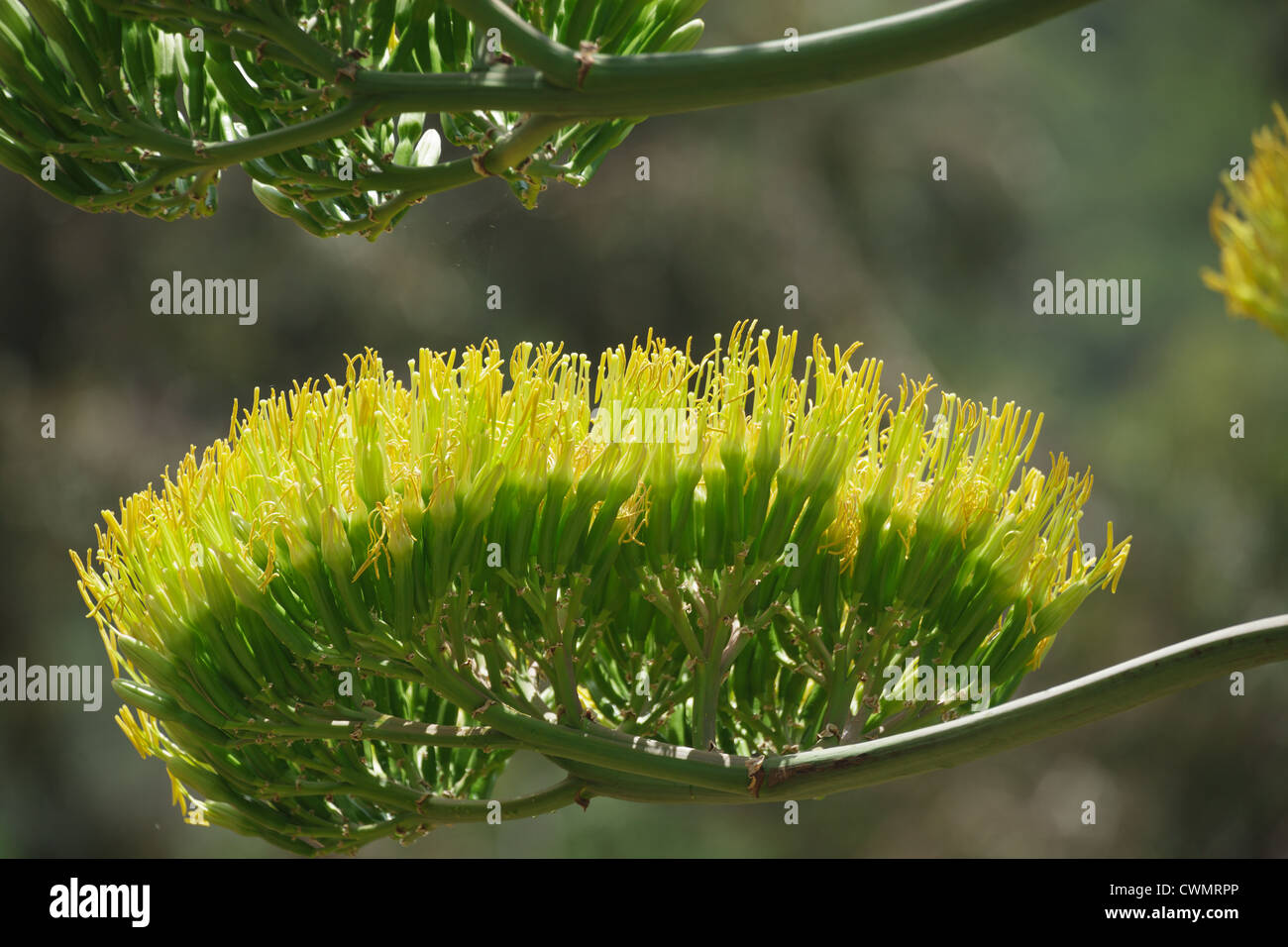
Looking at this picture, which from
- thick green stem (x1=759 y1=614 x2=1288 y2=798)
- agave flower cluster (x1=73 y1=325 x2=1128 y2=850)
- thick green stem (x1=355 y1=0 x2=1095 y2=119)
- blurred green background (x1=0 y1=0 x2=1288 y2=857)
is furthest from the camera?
blurred green background (x1=0 y1=0 x2=1288 y2=857)

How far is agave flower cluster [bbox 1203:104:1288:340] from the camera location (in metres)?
0.52

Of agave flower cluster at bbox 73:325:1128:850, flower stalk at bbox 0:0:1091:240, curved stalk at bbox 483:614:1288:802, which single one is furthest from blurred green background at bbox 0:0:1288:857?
curved stalk at bbox 483:614:1288:802

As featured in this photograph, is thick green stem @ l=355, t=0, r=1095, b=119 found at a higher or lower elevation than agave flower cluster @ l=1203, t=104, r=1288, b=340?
higher

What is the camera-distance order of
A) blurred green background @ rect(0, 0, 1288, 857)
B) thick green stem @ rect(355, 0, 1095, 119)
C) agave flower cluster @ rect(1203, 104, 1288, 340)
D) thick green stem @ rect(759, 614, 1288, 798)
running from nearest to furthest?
agave flower cluster @ rect(1203, 104, 1288, 340), thick green stem @ rect(355, 0, 1095, 119), thick green stem @ rect(759, 614, 1288, 798), blurred green background @ rect(0, 0, 1288, 857)

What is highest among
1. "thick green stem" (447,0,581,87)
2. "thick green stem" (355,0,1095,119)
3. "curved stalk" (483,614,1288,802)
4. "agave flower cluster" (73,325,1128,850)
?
"thick green stem" (447,0,581,87)

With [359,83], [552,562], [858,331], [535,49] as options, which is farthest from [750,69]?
[858,331]

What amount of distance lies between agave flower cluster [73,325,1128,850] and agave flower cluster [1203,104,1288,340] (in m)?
0.51

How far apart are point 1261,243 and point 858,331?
12.4ft

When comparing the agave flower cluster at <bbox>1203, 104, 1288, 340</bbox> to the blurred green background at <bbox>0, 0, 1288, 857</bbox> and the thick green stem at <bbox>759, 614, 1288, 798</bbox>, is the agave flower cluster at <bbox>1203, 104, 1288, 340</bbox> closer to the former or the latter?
the thick green stem at <bbox>759, 614, 1288, 798</bbox>

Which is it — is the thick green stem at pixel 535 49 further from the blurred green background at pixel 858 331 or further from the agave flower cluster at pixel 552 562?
the blurred green background at pixel 858 331

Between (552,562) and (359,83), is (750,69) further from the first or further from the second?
(552,562)

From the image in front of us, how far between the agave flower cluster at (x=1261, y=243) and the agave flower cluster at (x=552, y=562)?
0.51 m

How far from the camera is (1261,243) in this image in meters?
0.53

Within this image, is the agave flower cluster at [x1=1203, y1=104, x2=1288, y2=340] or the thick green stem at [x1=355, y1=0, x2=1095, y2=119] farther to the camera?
the thick green stem at [x1=355, y1=0, x2=1095, y2=119]
